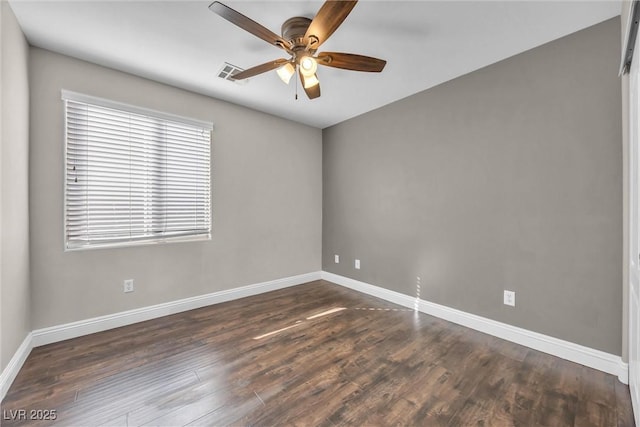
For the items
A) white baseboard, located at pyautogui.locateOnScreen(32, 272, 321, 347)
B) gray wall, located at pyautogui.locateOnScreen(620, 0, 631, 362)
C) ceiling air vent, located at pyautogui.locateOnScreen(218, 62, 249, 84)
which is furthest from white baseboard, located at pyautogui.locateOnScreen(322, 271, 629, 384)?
ceiling air vent, located at pyautogui.locateOnScreen(218, 62, 249, 84)

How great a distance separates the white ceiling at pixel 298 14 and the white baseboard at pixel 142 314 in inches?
93.6

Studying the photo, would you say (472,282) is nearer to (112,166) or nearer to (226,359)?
(226,359)

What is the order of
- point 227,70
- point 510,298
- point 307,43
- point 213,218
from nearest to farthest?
point 307,43
point 510,298
point 227,70
point 213,218

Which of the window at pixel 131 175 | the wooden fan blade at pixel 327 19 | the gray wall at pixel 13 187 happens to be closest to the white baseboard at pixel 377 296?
the gray wall at pixel 13 187

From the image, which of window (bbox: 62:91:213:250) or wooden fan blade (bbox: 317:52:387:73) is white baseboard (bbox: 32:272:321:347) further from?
wooden fan blade (bbox: 317:52:387:73)

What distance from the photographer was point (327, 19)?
5.05 ft

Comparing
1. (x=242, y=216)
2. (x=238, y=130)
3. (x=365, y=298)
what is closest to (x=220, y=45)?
(x=238, y=130)

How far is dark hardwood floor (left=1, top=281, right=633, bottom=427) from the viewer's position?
5.10 ft

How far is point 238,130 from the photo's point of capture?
3.51 metres

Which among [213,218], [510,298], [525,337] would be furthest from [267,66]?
[525,337]

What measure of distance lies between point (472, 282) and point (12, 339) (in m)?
3.70

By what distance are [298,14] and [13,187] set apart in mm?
2310

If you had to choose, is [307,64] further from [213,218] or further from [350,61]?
[213,218]

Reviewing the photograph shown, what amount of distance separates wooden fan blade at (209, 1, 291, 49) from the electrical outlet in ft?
8.89
